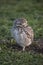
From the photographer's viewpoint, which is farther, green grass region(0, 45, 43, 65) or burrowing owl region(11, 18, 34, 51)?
burrowing owl region(11, 18, 34, 51)

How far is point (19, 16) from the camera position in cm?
1410

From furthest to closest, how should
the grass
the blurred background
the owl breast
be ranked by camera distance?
the blurred background
the owl breast
the grass

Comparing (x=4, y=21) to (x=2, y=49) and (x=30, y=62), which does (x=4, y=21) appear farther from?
(x=30, y=62)

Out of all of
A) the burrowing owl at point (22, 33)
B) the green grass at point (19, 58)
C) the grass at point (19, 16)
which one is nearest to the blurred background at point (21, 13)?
the grass at point (19, 16)

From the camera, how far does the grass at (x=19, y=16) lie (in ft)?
30.5

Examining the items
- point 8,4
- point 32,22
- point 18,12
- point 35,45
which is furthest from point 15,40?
point 8,4

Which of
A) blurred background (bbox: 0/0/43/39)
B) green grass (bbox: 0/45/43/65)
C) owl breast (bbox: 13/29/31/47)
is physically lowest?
blurred background (bbox: 0/0/43/39)

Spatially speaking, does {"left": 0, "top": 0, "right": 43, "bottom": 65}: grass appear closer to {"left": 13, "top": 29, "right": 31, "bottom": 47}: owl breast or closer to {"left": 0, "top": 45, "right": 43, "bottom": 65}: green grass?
{"left": 0, "top": 45, "right": 43, "bottom": 65}: green grass

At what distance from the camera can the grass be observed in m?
9.28

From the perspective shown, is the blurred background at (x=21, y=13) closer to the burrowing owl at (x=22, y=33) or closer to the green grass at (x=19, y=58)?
the burrowing owl at (x=22, y=33)

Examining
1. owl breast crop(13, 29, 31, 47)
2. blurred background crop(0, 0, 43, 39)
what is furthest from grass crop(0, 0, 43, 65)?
owl breast crop(13, 29, 31, 47)

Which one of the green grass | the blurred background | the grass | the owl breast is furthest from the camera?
the blurred background

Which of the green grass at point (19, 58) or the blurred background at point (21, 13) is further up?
the green grass at point (19, 58)

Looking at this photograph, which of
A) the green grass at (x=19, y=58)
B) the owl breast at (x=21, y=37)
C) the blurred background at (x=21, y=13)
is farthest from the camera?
the blurred background at (x=21, y=13)
